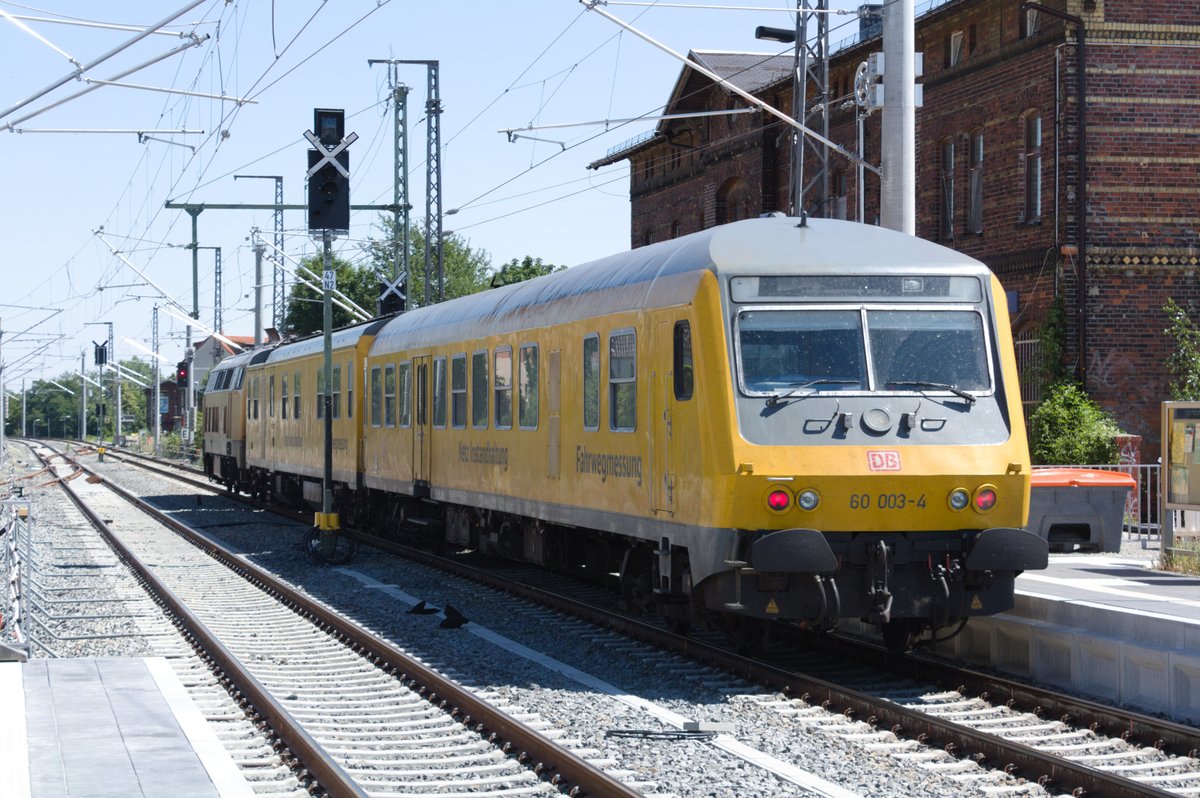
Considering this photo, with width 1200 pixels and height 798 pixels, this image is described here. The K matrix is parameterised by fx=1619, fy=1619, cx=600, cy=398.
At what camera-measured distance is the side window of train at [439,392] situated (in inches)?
755

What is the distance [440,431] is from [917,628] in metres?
8.88

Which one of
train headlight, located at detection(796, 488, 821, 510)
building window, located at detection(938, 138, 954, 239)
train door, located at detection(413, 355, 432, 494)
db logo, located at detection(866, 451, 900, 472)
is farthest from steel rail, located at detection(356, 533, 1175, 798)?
building window, located at detection(938, 138, 954, 239)

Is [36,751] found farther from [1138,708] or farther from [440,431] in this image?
[440,431]

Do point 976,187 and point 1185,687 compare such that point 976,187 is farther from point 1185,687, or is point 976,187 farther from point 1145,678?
point 1185,687

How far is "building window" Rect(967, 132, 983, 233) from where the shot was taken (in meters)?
28.7

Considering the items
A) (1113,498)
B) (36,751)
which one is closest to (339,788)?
(36,751)

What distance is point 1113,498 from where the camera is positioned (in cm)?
1698

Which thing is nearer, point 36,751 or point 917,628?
point 36,751

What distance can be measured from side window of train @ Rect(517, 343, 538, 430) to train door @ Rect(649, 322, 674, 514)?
137 inches

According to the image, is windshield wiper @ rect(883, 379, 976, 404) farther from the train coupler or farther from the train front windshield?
the train coupler

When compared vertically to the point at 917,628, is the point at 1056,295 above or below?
above

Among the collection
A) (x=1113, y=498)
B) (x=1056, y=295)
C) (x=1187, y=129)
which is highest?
(x=1187, y=129)

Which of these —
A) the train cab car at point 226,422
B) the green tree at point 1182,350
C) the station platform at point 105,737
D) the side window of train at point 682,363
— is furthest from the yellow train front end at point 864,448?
the train cab car at point 226,422

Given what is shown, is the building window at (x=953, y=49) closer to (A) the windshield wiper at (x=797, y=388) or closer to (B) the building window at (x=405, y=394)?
(B) the building window at (x=405, y=394)
